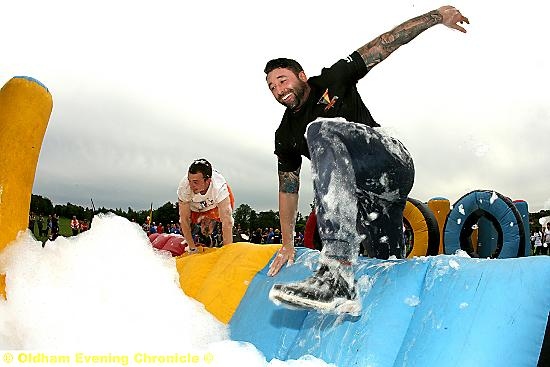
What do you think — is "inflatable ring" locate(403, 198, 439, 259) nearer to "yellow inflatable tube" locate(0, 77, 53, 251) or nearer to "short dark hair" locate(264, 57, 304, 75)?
"short dark hair" locate(264, 57, 304, 75)

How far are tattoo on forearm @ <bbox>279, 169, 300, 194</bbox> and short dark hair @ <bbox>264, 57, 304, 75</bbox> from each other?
538 millimetres

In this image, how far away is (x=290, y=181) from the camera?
2553mm

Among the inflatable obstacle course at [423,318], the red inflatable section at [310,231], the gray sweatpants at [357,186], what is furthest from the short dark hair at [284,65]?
the red inflatable section at [310,231]

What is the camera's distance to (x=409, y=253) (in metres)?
6.16

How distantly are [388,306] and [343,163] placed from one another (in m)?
0.48

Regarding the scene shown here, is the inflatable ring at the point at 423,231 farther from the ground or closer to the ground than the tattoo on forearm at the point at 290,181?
closer to the ground

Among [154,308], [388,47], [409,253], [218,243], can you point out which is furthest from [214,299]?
[409,253]

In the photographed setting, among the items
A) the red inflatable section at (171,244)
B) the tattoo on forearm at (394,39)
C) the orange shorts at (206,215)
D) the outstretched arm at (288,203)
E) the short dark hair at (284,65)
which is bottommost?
the red inflatable section at (171,244)

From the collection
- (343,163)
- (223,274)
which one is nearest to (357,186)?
(343,163)

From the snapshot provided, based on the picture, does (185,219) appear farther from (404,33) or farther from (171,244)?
(404,33)

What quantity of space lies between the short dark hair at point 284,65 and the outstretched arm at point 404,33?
26 centimetres

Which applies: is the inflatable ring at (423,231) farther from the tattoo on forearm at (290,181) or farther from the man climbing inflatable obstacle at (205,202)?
the tattoo on forearm at (290,181)

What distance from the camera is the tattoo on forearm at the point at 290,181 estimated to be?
2.55 meters

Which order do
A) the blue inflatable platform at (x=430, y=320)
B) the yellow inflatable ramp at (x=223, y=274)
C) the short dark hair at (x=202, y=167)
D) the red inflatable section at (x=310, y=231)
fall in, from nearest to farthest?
the blue inflatable platform at (x=430, y=320) → the yellow inflatable ramp at (x=223, y=274) → the short dark hair at (x=202, y=167) → the red inflatable section at (x=310, y=231)
